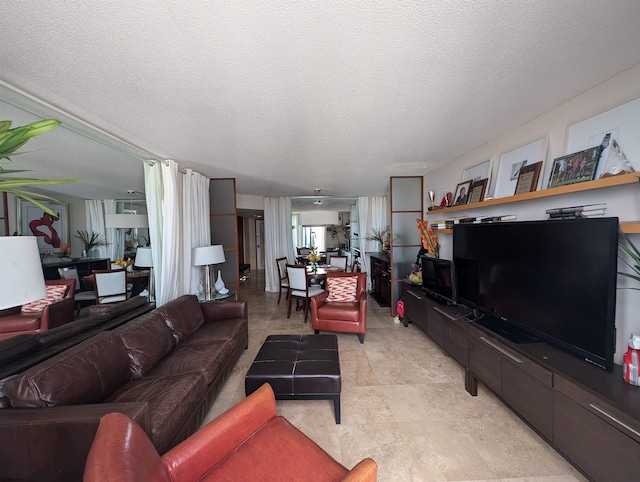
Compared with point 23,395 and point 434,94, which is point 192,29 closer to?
point 434,94

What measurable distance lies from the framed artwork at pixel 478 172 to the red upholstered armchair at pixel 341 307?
1969 mm

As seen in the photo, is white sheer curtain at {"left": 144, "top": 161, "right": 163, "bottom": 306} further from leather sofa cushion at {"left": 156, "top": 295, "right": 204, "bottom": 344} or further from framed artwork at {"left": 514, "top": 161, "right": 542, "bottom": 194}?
framed artwork at {"left": 514, "top": 161, "right": 542, "bottom": 194}

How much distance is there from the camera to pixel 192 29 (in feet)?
3.72

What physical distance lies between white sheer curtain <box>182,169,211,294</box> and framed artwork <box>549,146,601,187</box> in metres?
4.01

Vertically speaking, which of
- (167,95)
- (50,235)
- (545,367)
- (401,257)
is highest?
(167,95)

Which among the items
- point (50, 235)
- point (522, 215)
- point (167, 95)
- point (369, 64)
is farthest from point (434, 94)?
point (50, 235)

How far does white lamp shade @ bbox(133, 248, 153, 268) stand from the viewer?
8.23 feet

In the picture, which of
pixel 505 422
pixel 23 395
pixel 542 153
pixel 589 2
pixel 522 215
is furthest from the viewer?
pixel 522 215

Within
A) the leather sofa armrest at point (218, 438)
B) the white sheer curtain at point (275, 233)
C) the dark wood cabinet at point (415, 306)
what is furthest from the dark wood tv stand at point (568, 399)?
the white sheer curtain at point (275, 233)

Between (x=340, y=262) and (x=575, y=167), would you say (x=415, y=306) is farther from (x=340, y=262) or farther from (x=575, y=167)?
(x=340, y=262)

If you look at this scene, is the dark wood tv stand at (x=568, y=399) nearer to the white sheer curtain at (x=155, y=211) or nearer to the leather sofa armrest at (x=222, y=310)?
the leather sofa armrest at (x=222, y=310)

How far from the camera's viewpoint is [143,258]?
2.62 m

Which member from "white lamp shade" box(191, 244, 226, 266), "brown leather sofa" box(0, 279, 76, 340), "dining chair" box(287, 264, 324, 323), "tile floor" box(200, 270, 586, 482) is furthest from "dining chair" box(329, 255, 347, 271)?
"brown leather sofa" box(0, 279, 76, 340)

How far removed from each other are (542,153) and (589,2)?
128 cm
